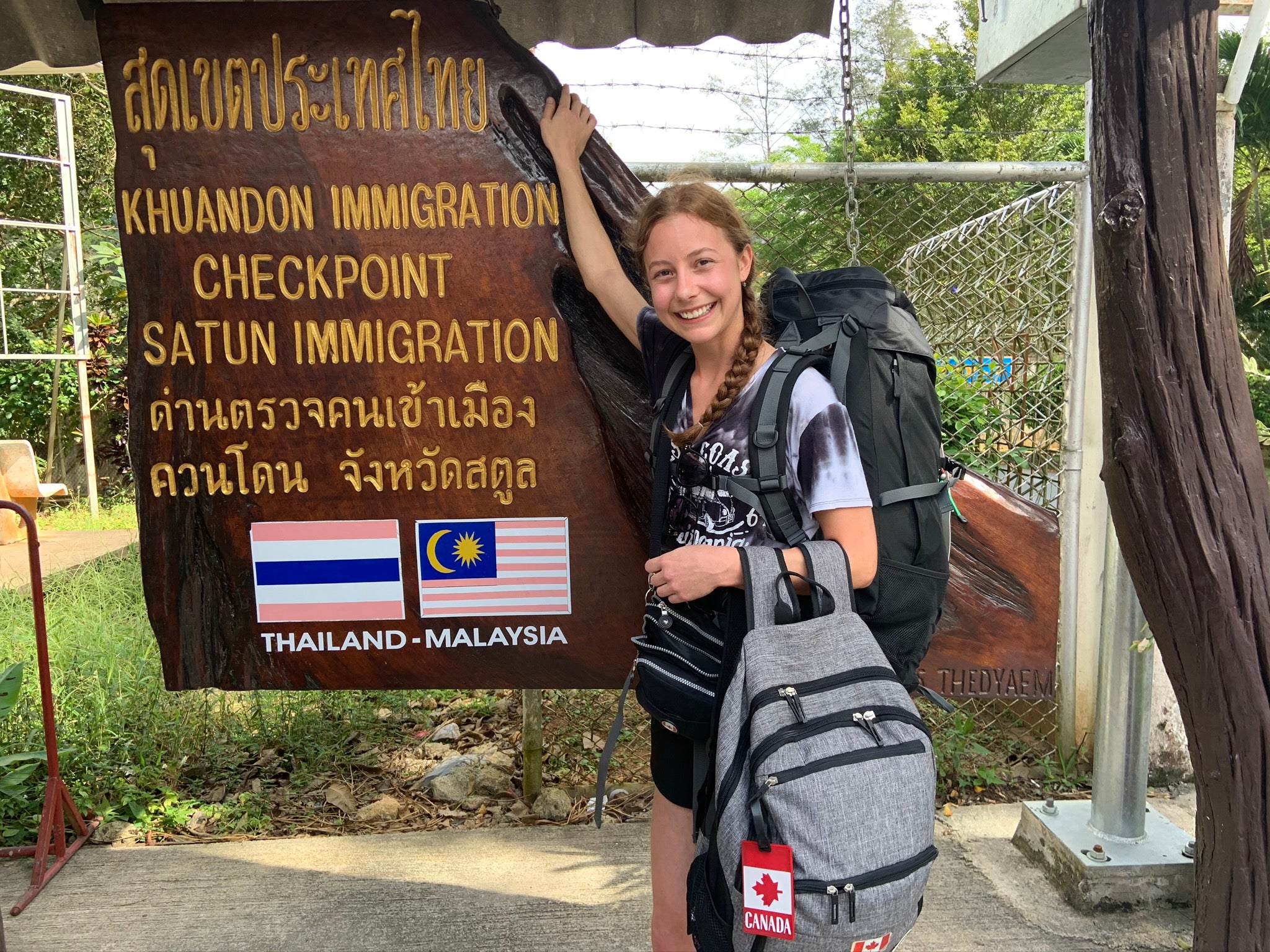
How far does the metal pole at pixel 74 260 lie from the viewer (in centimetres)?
857

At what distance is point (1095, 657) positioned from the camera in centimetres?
343

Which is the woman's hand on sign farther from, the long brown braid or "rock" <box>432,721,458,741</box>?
"rock" <box>432,721,458,741</box>

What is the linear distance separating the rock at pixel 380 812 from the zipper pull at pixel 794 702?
2.41m

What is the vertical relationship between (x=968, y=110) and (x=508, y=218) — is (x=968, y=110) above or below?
above

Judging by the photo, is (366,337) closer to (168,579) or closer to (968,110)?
(168,579)

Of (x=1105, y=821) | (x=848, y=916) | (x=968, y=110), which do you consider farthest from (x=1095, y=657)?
(x=968, y=110)

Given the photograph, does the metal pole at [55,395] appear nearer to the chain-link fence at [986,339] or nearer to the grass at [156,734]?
the grass at [156,734]

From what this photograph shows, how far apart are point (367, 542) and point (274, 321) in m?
0.67

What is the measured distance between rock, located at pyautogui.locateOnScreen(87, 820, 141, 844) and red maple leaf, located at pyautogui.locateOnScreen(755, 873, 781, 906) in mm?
2674

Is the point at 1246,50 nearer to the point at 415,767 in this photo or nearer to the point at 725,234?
the point at 725,234

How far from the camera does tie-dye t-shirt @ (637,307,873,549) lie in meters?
1.68

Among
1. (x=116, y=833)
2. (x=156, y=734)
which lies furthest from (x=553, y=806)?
(x=156, y=734)

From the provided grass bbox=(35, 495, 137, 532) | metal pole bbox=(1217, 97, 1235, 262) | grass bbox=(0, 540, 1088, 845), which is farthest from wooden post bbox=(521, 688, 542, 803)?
grass bbox=(35, 495, 137, 532)

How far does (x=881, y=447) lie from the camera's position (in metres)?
1.78
